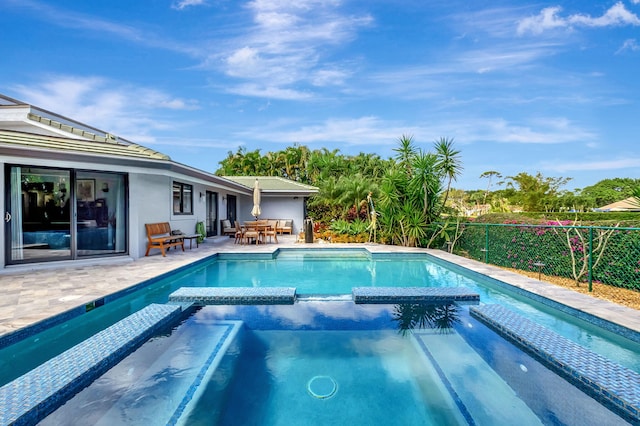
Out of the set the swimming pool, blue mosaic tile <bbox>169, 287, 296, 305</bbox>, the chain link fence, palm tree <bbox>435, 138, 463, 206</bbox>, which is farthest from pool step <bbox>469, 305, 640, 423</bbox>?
palm tree <bbox>435, 138, 463, 206</bbox>

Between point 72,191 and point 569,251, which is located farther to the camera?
point 72,191

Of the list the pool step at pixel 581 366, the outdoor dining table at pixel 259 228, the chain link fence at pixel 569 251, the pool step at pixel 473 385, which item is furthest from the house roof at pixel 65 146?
the chain link fence at pixel 569 251

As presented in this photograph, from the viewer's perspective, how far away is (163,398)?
3.22 meters

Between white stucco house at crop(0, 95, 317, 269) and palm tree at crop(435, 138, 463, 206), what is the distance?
8511 millimetres

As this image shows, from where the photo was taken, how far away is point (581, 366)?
344 centimetres

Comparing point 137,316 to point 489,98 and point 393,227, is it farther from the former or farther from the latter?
point 489,98

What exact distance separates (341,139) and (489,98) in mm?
18282

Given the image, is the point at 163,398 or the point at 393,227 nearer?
the point at 163,398

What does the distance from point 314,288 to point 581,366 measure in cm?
484

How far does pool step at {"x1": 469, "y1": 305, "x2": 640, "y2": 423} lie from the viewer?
294 centimetres

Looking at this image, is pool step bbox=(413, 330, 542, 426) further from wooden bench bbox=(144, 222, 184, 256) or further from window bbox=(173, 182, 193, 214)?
window bbox=(173, 182, 193, 214)

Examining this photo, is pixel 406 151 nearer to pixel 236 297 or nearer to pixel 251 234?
pixel 251 234

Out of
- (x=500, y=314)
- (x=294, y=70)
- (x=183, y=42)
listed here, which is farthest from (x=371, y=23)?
(x=500, y=314)

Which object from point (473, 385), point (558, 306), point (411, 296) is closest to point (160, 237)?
point (411, 296)
